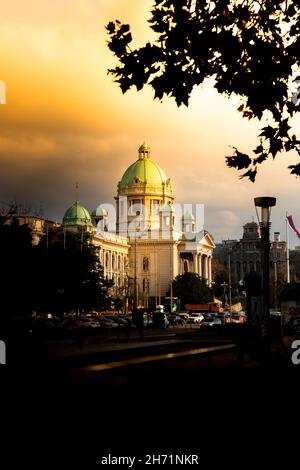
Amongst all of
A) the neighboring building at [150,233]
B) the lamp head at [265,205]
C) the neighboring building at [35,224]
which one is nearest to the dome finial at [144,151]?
the neighboring building at [150,233]

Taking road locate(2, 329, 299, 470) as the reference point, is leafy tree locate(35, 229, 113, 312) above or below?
above

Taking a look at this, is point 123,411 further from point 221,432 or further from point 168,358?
point 168,358

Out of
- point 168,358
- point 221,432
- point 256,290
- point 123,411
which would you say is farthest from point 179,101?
point 168,358

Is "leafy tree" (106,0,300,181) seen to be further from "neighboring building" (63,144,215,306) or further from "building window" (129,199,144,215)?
"building window" (129,199,144,215)

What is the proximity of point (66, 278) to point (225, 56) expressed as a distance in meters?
53.7

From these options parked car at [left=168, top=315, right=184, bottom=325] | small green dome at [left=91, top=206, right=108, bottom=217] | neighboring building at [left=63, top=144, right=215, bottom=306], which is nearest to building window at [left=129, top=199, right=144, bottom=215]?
neighboring building at [left=63, top=144, right=215, bottom=306]

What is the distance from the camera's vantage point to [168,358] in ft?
87.2

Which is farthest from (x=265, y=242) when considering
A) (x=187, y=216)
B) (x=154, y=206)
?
(x=187, y=216)

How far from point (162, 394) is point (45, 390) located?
263cm

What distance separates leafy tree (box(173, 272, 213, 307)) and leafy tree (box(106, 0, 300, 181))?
126 meters

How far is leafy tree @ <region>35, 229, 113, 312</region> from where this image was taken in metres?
58.9

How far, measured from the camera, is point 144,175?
166 metres

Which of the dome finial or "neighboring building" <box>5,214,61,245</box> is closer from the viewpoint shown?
"neighboring building" <box>5,214,61,245</box>
